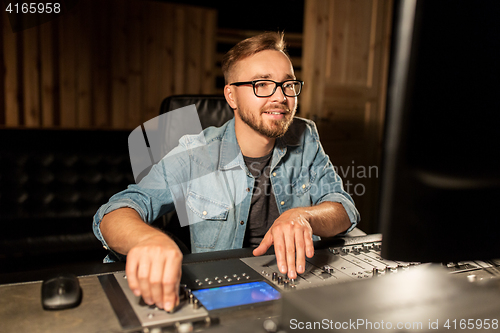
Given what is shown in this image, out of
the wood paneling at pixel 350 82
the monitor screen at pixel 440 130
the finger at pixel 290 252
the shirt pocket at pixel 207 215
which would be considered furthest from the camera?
the wood paneling at pixel 350 82

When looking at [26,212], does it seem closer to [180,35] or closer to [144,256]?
[144,256]

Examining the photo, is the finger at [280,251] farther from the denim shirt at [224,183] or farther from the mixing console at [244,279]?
the denim shirt at [224,183]

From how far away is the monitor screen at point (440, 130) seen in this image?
39 cm

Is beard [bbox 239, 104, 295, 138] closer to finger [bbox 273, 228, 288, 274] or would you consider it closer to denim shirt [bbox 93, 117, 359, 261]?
denim shirt [bbox 93, 117, 359, 261]

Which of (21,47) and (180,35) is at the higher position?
(180,35)

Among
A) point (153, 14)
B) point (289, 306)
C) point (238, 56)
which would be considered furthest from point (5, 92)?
point (289, 306)

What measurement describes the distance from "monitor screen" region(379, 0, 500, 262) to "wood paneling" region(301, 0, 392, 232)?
2903 millimetres

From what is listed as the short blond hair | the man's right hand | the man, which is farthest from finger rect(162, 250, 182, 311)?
the short blond hair

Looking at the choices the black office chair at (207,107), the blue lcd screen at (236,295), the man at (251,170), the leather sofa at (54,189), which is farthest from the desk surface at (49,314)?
the leather sofa at (54,189)

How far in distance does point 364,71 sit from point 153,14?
2431mm

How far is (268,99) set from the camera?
58.1 inches

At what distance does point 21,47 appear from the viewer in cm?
376

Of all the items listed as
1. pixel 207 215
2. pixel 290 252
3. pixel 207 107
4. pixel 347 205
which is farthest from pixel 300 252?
pixel 207 107

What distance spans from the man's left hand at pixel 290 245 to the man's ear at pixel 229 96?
91 centimetres
